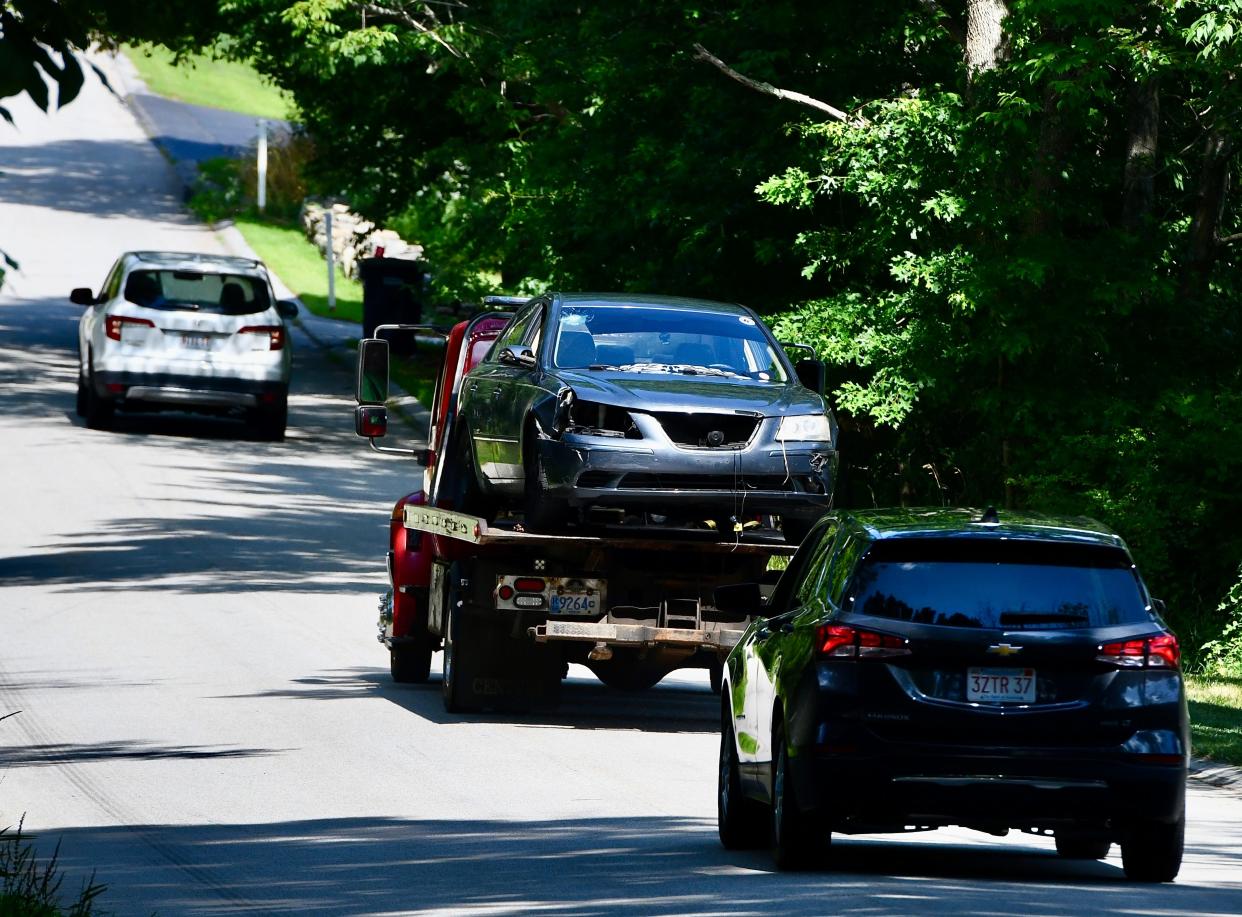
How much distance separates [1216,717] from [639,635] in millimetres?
4109

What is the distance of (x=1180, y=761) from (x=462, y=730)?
6155 millimetres

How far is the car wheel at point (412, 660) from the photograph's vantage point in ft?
56.5

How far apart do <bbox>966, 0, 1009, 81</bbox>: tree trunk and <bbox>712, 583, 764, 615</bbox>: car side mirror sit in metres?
15.3

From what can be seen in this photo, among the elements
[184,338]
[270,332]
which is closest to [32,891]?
[184,338]

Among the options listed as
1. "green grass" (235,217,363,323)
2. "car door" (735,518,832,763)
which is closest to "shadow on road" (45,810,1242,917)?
"car door" (735,518,832,763)

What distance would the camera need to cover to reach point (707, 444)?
14211 mm

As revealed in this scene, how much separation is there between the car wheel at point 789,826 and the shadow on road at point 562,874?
118 millimetres

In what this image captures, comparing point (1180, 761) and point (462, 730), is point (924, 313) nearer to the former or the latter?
point (462, 730)

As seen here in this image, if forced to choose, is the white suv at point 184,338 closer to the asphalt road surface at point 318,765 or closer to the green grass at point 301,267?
the asphalt road surface at point 318,765

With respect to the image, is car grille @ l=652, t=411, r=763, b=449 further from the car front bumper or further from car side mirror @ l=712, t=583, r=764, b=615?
car side mirror @ l=712, t=583, r=764, b=615

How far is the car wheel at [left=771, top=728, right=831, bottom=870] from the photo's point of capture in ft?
32.6

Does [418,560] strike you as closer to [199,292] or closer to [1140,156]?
[1140,156]

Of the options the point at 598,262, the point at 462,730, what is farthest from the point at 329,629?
the point at 598,262

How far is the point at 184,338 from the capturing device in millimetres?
31359
